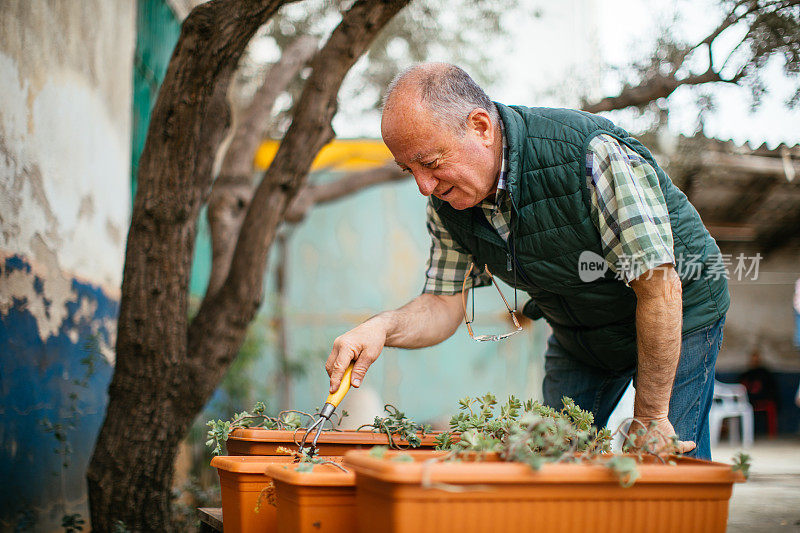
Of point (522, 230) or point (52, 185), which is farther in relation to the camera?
point (52, 185)

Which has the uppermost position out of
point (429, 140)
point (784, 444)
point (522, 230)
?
point (429, 140)

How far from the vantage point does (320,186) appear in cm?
555

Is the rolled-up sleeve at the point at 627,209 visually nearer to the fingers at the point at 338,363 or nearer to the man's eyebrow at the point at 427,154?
the man's eyebrow at the point at 427,154

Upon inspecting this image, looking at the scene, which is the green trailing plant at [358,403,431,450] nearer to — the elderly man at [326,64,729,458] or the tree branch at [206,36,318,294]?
the elderly man at [326,64,729,458]

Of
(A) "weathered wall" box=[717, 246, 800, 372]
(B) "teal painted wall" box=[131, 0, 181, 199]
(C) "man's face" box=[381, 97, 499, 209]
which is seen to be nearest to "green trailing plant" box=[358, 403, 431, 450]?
(C) "man's face" box=[381, 97, 499, 209]

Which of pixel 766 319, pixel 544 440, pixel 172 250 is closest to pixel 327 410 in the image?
pixel 544 440

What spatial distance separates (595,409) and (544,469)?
4.02 feet

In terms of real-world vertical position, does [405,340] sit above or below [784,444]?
above

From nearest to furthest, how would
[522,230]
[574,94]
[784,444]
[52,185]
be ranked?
[522,230] → [52,185] → [574,94] → [784,444]

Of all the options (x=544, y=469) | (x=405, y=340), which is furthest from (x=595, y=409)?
(x=544, y=469)

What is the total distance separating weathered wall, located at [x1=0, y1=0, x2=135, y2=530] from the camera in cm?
294

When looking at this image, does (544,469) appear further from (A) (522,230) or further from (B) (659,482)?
(A) (522,230)

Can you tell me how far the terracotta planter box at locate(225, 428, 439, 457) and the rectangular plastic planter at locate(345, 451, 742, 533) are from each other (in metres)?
0.57

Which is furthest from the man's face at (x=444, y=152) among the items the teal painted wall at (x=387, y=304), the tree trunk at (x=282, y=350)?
the teal painted wall at (x=387, y=304)
